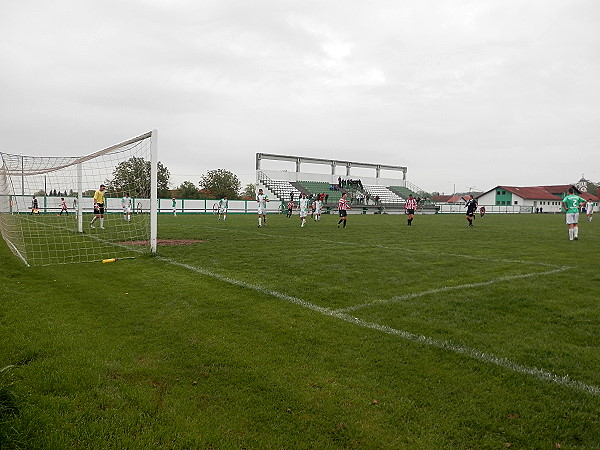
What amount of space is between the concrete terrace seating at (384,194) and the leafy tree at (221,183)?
25.5 m

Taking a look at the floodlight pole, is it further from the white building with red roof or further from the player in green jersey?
the white building with red roof

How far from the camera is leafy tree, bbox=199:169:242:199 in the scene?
74250 mm

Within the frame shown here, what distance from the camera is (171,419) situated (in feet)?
9.30

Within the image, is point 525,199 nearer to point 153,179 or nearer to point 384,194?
point 384,194

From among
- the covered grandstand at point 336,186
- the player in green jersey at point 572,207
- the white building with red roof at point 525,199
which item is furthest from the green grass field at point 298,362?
the white building with red roof at point 525,199

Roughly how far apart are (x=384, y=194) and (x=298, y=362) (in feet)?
193

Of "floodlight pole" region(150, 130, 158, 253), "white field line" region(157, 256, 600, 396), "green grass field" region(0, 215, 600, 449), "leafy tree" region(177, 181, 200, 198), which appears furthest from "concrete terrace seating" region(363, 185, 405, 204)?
"white field line" region(157, 256, 600, 396)

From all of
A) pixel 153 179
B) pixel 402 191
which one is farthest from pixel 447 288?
pixel 402 191

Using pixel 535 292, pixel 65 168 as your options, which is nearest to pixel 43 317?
pixel 535 292

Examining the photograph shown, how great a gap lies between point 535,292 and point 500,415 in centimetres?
432

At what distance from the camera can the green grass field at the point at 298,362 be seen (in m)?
2.71

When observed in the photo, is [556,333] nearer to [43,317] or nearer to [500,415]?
[500,415]

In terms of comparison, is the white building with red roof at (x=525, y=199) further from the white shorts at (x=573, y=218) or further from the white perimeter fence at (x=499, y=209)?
the white shorts at (x=573, y=218)

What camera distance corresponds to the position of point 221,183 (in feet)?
252
